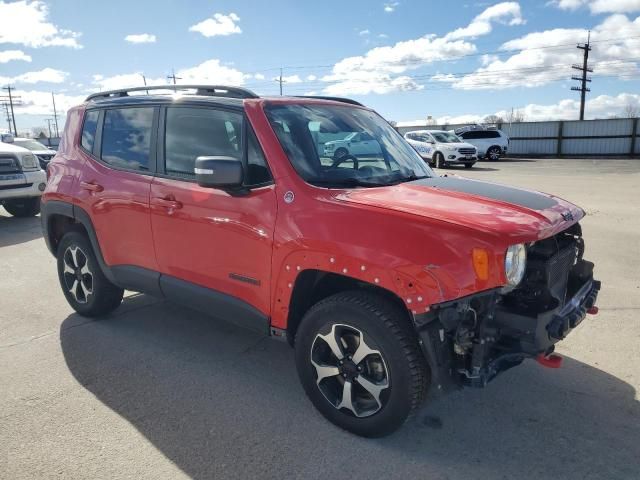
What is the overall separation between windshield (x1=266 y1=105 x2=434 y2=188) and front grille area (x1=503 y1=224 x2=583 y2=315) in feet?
3.35

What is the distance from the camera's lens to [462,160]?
2262 centimetres

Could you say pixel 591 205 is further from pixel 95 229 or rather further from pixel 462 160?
pixel 462 160

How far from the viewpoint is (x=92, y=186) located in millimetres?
4301

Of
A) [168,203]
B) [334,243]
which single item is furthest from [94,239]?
[334,243]

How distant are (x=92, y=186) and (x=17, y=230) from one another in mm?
6324

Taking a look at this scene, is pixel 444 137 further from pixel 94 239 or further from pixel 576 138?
pixel 94 239

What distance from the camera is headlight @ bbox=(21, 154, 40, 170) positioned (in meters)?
10.1

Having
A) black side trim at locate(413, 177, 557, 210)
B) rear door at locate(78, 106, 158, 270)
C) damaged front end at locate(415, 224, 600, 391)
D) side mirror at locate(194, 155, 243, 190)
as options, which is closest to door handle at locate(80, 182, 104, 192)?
rear door at locate(78, 106, 158, 270)

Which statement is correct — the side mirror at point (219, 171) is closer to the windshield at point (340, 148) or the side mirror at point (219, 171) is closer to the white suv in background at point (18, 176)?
the windshield at point (340, 148)

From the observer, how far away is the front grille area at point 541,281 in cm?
277

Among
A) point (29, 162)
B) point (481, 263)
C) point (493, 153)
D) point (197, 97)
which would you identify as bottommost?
point (493, 153)

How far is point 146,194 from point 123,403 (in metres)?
1.49

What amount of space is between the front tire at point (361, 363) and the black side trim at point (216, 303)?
1.23 ft

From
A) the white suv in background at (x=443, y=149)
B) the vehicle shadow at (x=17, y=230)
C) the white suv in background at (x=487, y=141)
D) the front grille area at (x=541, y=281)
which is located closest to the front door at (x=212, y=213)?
the front grille area at (x=541, y=281)
